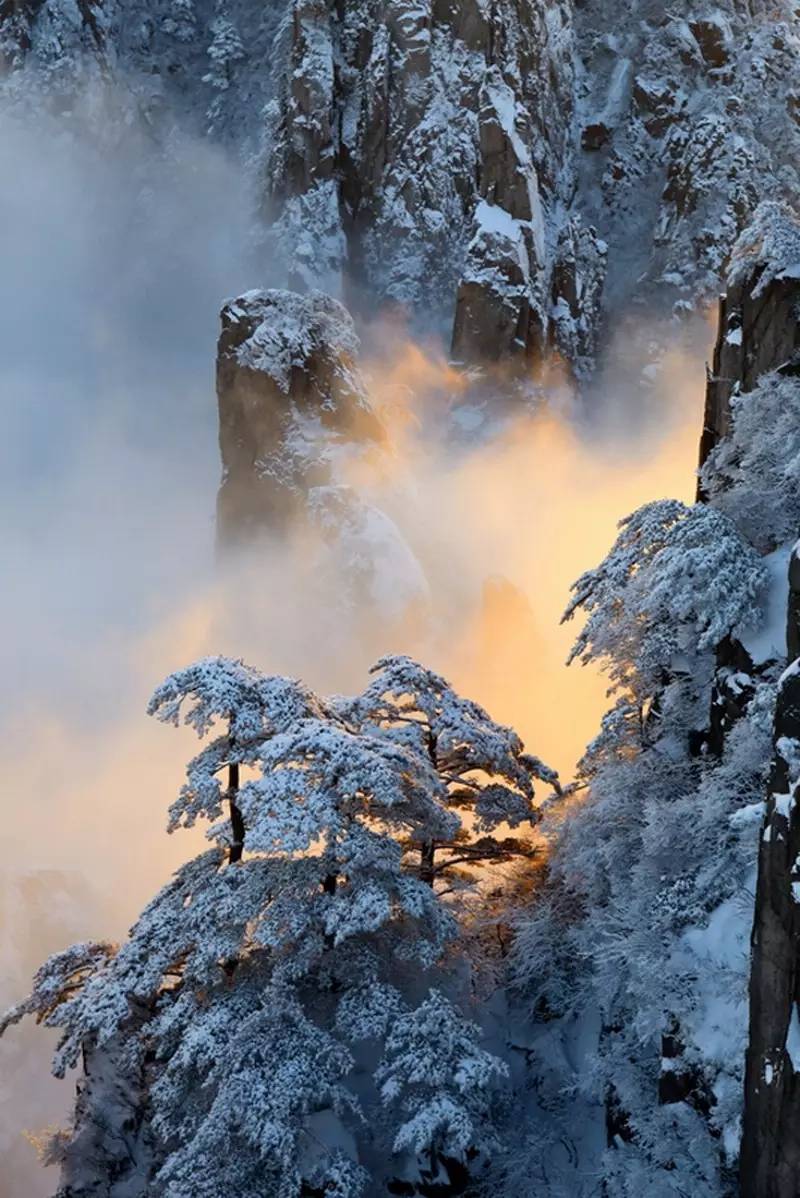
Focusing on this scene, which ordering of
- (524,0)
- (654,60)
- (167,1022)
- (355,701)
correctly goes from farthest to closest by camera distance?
(654,60) → (524,0) → (355,701) → (167,1022)

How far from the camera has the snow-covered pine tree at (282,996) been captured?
13633mm

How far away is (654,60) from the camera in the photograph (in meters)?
78.8

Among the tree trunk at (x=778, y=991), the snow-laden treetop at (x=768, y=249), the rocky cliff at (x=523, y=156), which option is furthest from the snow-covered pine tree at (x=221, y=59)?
the tree trunk at (x=778, y=991)

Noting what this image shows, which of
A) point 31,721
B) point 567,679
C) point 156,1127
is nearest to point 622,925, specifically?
point 156,1127

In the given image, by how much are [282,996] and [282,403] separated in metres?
45.4

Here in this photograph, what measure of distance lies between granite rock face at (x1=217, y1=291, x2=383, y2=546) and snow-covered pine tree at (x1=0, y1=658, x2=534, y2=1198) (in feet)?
128

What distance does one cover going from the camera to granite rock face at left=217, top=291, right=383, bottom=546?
5528 centimetres

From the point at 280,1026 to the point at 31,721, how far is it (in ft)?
166

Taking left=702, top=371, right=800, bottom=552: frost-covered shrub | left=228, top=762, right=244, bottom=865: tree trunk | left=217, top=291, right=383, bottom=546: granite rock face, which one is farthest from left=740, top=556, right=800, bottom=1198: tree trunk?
left=217, top=291, right=383, bottom=546: granite rock face

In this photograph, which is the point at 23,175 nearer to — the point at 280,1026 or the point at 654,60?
the point at 654,60

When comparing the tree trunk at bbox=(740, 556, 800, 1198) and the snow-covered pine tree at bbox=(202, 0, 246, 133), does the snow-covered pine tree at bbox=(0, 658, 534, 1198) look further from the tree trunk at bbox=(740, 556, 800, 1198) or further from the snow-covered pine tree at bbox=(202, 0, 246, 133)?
the snow-covered pine tree at bbox=(202, 0, 246, 133)

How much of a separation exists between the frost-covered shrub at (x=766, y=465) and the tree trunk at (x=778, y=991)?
709 cm

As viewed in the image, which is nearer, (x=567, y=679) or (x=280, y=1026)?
(x=280, y=1026)

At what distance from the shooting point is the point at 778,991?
405 inches
